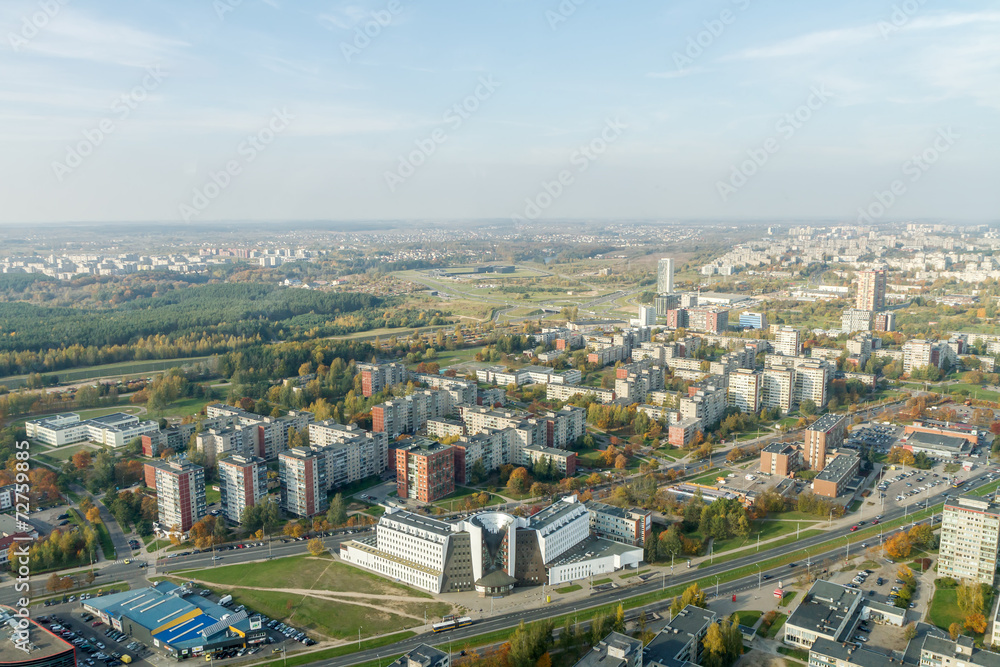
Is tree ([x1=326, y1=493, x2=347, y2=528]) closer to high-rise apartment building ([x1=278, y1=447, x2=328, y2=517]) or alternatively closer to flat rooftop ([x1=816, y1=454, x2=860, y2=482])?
high-rise apartment building ([x1=278, y1=447, x2=328, y2=517])

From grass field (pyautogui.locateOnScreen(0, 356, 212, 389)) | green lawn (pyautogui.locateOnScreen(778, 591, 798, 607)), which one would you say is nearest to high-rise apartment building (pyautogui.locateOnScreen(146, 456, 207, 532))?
green lawn (pyautogui.locateOnScreen(778, 591, 798, 607))

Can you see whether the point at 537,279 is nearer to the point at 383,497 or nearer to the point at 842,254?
the point at 842,254

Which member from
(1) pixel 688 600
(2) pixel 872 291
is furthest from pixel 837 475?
(2) pixel 872 291

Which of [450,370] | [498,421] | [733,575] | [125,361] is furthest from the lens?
[125,361]

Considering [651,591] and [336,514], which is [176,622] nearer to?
[336,514]

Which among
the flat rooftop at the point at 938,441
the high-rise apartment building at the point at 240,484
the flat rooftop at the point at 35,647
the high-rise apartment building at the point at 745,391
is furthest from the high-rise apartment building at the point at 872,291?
the flat rooftop at the point at 35,647

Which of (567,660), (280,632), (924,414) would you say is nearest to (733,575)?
(567,660)

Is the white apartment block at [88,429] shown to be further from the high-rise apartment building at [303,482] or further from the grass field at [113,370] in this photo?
the grass field at [113,370]
